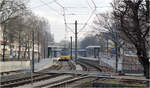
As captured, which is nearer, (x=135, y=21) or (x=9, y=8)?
(x=135, y=21)

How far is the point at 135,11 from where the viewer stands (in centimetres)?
1080

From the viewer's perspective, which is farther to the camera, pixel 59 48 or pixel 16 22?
pixel 59 48

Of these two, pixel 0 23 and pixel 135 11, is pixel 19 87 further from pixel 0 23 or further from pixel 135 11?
pixel 0 23

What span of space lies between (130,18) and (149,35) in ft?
3.97

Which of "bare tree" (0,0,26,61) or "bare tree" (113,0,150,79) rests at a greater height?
"bare tree" (0,0,26,61)

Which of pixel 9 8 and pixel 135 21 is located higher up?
pixel 9 8

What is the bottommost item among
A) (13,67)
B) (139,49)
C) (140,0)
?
(13,67)

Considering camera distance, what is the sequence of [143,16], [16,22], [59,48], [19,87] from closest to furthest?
[143,16]
[19,87]
[16,22]
[59,48]

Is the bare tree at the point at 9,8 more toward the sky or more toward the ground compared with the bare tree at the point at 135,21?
more toward the sky

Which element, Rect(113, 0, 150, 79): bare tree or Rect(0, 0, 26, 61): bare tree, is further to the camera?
Rect(0, 0, 26, 61): bare tree

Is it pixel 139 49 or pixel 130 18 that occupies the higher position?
pixel 130 18

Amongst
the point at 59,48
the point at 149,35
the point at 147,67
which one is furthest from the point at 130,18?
the point at 59,48

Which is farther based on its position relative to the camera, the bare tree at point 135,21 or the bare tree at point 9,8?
the bare tree at point 9,8

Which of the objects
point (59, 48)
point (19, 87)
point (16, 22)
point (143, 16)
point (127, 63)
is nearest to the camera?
point (143, 16)
